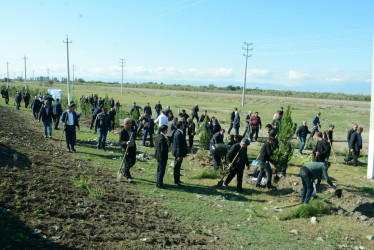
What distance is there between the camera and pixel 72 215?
6.58 meters

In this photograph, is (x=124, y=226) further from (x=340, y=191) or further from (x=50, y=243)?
(x=340, y=191)

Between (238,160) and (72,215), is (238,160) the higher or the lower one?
the higher one

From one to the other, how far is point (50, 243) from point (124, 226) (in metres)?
1.56

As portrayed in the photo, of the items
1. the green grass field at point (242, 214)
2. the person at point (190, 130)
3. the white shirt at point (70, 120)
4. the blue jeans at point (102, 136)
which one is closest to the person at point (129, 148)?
the green grass field at point (242, 214)

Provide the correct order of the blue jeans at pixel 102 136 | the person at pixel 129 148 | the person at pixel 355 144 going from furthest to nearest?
the person at pixel 355 144 → the blue jeans at pixel 102 136 → the person at pixel 129 148

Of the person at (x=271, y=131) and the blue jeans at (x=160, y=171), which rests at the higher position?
the person at (x=271, y=131)

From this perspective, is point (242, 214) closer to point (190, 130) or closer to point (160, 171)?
point (160, 171)

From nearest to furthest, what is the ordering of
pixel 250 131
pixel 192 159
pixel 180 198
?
pixel 180 198 → pixel 192 159 → pixel 250 131

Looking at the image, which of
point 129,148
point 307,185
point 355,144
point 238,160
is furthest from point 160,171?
point 355,144

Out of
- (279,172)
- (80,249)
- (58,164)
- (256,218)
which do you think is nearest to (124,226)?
(80,249)

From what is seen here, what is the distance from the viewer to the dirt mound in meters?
5.61

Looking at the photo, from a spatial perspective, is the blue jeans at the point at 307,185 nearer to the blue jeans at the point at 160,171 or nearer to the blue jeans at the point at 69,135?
the blue jeans at the point at 160,171

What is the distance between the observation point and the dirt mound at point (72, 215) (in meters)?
5.61

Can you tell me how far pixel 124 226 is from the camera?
21.5 ft
